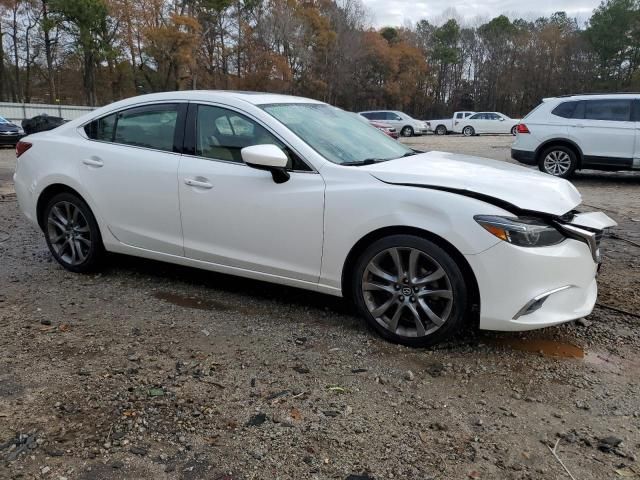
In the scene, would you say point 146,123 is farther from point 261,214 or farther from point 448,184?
point 448,184

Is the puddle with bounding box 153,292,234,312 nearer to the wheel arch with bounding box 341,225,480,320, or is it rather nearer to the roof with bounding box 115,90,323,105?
the wheel arch with bounding box 341,225,480,320

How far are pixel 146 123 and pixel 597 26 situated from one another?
6787cm

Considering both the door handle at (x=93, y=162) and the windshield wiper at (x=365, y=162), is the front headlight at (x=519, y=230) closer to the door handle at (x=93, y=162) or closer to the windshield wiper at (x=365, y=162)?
the windshield wiper at (x=365, y=162)

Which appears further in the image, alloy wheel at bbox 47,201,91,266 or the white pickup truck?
the white pickup truck

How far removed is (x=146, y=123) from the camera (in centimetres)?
441

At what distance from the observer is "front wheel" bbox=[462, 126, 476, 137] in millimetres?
36062

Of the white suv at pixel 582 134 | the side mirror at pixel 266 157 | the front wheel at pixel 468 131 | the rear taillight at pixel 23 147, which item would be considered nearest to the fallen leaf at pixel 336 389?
the side mirror at pixel 266 157

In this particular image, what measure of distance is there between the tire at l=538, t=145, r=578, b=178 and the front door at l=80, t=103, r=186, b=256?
863 centimetres

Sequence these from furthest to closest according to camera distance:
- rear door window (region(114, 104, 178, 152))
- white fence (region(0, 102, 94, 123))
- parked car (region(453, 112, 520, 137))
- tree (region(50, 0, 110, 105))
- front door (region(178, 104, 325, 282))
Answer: tree (region(50, 0, 110, 105)) < parked car (region(453, 112, 520, 137)) < white fence (region(0, 102, 94, 123)) < rear door window (region(114, 104, 178, 152)) < front door (region(178, 104, 325, 282))

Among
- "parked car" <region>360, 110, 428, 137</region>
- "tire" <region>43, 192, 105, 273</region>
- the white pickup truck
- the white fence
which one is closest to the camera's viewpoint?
"tire" <region>43, 192, 105, 273</region>

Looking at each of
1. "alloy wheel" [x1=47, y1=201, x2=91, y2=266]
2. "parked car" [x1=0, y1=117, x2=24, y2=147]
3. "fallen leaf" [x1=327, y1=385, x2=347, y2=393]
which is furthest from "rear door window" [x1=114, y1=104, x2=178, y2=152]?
"parked car" [x1=0, y1=117, x2=24, y2=147]

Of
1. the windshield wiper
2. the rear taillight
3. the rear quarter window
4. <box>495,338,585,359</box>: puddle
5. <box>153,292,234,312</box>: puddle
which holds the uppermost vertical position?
the rear quarter window

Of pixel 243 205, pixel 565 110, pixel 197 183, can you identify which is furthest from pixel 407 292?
pixel 565 110

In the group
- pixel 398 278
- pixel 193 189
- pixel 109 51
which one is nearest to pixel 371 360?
pixel 398 278
